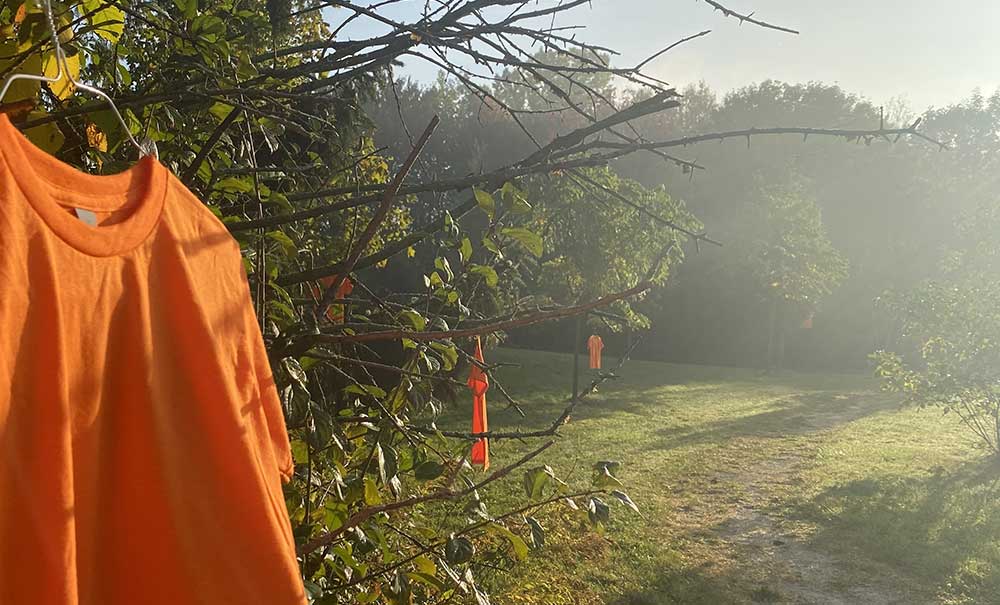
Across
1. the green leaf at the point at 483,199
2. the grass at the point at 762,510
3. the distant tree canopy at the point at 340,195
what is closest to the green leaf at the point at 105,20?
the distant tree canopy at the point at 340,195

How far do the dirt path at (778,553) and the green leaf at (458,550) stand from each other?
4.10 meters

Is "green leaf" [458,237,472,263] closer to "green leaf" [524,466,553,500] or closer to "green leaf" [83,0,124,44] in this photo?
"green leaf" [524,466,553,500]

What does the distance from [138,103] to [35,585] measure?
0.81m

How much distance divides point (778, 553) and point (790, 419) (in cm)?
721

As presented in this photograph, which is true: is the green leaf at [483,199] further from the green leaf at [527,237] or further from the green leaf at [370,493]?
the green leaf at [370,493]

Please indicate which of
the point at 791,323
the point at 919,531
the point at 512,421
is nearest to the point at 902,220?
the point at 791,323

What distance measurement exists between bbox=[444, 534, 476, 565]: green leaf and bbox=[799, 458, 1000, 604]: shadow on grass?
4912 mm

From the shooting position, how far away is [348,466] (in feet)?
6.85

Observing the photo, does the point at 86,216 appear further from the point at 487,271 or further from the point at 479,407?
the point at 479,407

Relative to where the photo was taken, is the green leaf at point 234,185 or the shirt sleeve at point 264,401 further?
the green leaf at point 234,185

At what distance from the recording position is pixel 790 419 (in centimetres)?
1266

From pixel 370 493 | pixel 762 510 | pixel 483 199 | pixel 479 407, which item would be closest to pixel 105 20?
pixel 483 199

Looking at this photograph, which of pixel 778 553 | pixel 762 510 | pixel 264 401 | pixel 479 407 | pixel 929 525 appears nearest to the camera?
pixel 264 401

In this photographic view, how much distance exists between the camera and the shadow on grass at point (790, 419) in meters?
10.8
